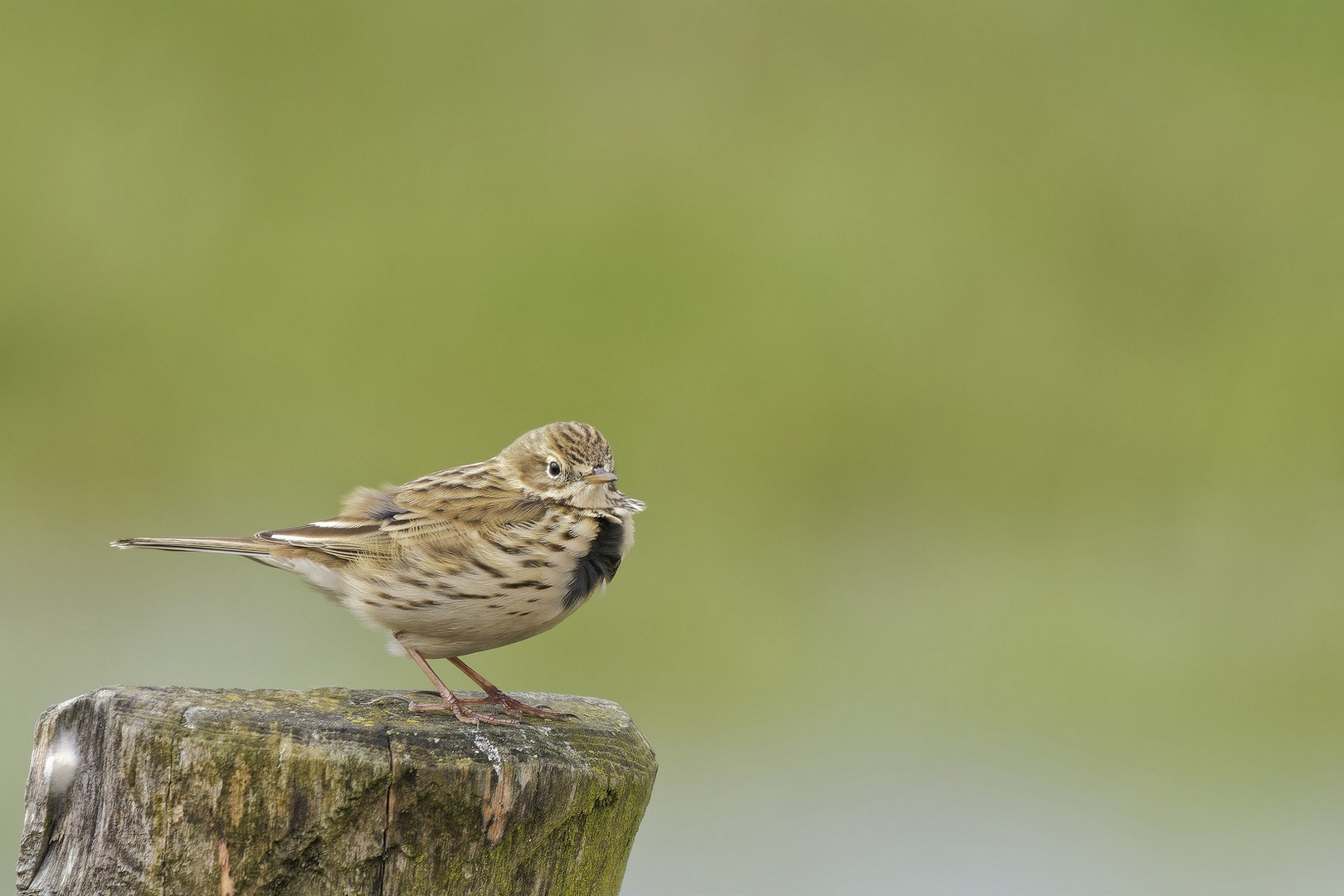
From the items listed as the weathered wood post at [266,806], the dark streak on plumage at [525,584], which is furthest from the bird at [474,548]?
the weathered wood post at [266,806]

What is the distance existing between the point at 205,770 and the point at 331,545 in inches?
52.1

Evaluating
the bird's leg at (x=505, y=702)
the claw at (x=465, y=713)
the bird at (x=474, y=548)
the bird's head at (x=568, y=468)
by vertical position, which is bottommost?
the bird's leg at (x=505, y=702)

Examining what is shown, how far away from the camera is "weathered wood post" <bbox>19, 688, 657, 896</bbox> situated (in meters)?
2.40

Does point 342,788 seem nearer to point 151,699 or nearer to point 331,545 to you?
point 151,699

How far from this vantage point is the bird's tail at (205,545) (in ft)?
11.6

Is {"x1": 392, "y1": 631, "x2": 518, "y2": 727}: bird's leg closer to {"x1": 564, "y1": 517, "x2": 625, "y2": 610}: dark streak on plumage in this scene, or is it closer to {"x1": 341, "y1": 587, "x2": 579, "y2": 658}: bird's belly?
{"x1": 341, "y1": 587, "x2": 579, "y2": 658}: bird's belly

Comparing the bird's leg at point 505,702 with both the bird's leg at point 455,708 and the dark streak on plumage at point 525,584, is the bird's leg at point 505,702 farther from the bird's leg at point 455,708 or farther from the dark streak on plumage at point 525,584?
the dark streak on plumage at point 525,584

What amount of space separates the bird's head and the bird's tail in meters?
0.75

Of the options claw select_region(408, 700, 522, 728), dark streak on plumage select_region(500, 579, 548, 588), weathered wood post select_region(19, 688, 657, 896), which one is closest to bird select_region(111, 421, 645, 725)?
dark streak on plumage select_region(500, 579, 548, 588)

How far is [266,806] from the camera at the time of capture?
94.9 inches

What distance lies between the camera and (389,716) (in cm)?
283

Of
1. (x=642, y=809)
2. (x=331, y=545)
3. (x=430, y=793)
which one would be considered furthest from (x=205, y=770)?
(x=331, y=545)

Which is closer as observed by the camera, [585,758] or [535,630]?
[585,758]

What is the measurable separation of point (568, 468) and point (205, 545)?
105 centimetres
